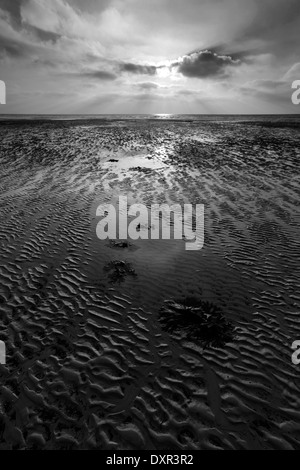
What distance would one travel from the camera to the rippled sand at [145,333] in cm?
548

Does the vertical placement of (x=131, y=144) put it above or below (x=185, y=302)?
above

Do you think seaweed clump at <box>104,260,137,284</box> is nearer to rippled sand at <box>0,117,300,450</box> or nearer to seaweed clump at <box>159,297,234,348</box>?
rippled sand at <box>0,117,300,450</box>

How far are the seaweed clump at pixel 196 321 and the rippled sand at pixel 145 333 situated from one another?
0.09 m

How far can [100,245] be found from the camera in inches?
484

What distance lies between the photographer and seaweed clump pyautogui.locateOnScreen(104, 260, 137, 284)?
10094 millimetres

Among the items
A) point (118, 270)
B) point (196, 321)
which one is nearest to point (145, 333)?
point (196, 321)

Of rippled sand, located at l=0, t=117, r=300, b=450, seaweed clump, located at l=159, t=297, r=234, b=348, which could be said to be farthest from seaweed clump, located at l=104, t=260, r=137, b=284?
seaweed clump, located at l=159, t=297, r=234, b=348

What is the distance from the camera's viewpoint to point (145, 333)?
7.68 meters

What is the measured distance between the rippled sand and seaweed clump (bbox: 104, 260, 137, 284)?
0.08 m

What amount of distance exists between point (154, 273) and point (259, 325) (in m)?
4.08

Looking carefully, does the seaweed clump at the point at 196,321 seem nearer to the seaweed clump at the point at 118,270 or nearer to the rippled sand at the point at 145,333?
the rippled sand at the point at 145,333

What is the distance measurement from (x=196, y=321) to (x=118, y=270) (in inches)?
146

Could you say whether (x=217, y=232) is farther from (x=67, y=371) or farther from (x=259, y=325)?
(x=67, y=371)

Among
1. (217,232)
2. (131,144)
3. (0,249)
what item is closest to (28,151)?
(131,144)
